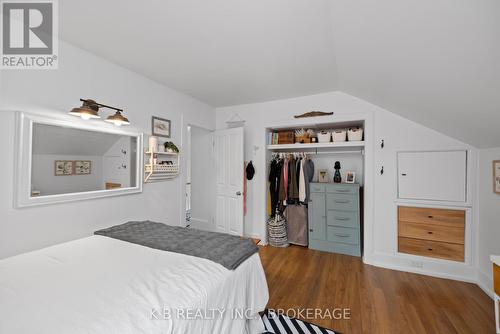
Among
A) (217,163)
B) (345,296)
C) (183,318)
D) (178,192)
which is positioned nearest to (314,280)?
(345,296)

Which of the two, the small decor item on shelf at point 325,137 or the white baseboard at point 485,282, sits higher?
the small decor item on shelf at point 325,137

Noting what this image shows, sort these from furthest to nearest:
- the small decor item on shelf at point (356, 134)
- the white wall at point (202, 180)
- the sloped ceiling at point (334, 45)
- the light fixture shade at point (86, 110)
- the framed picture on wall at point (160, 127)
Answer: the white wall at point (202, 180), the small decor item on shelf at point (356, 134), the framed picture on wall at point (160, 127), the light fixture shade at point (86, 110), the sloped ceiling at point (334, 45)

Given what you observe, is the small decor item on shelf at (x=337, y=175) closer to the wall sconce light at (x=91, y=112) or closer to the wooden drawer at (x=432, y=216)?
the wooden drawer at (x=432, y=216)

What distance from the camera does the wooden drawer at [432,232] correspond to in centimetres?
247

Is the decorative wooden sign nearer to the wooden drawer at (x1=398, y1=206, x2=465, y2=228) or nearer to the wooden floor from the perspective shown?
the wooden drawer at (x1=398, y1=206, x2=465, y2=228)

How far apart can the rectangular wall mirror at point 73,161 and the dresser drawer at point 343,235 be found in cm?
279

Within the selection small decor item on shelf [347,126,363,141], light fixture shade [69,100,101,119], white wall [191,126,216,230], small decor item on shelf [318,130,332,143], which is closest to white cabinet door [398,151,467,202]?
small decor item on shelf [347,126,363,141]

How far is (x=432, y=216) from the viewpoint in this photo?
2.58 metres

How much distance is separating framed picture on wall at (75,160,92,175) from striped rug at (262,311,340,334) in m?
2.18

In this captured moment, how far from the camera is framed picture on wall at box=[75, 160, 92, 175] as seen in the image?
2002 millimetres

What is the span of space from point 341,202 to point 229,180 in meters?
1.85

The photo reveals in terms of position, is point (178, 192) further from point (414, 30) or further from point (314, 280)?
point (414, 30)

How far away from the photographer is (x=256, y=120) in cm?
367

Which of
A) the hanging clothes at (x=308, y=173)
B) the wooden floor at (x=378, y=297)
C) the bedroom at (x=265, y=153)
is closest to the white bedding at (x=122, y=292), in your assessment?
the bedroom at (x=265, y=153)
